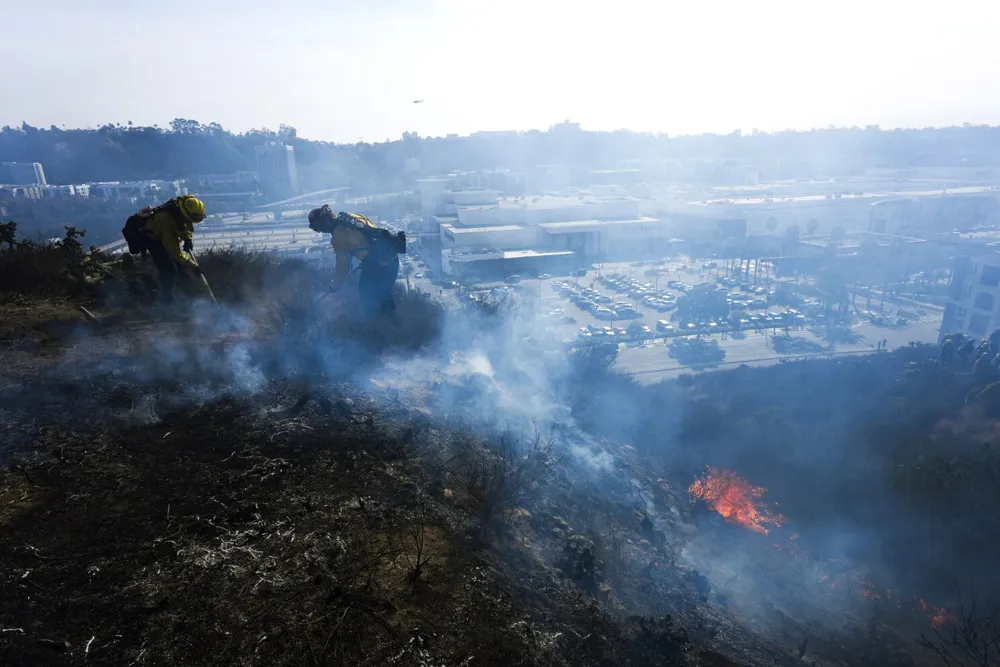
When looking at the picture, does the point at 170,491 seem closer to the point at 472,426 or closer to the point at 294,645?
the point at 294,645

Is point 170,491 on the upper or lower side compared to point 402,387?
upper

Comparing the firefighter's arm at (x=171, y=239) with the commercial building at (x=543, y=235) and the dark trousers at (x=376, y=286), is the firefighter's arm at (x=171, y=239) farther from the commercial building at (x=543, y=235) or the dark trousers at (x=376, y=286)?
the commercial building at (x=543, y=235)

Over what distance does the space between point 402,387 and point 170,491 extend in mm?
4171

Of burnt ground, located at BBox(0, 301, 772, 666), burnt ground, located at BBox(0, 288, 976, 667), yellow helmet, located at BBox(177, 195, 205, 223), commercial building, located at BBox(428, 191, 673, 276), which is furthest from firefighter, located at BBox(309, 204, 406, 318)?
commercial building, located at BBox(428, 191, 673, 276)

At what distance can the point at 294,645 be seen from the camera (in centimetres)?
325

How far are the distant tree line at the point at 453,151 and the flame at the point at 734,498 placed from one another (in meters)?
65.9

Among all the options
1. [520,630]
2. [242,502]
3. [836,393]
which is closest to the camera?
[520,630]

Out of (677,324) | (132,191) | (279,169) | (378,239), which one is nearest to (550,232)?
(677,324)

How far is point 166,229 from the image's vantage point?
325 inches

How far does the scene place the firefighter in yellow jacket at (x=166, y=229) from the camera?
27.1 ft

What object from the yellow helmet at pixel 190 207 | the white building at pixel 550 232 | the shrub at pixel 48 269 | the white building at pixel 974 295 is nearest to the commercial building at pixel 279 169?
the white building at pixel 550 232

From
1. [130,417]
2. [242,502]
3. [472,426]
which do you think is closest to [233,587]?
[242,502]

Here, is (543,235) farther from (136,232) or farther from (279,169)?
(279,169)

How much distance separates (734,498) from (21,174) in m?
76.1
